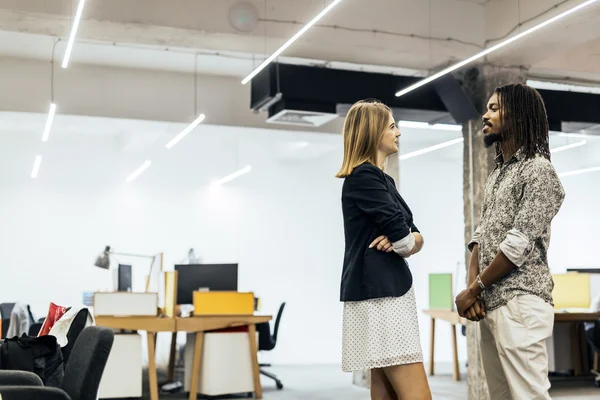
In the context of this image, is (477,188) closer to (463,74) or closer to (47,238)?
(463,74)

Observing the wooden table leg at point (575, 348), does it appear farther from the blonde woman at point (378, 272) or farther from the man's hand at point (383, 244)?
the man's hand at point (383, 244)

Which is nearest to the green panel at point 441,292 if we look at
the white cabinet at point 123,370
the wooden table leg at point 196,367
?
the wooden table leg at point 196,367

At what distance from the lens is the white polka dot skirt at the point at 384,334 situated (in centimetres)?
213

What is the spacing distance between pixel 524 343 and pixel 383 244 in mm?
490

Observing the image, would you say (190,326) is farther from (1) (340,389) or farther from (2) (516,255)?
(2) (516,255)

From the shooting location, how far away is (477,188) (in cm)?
645

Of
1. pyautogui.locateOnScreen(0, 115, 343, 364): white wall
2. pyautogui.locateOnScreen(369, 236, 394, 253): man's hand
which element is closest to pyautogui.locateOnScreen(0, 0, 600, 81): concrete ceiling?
pyautogui.locateOnScreen(0, 115, 343, 364): white wall

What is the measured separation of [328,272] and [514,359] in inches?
351

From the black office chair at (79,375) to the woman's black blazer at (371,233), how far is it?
4.16ft

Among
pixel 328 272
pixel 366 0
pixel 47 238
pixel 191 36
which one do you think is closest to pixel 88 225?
pixel 47 238

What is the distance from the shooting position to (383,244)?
2148 millimetres

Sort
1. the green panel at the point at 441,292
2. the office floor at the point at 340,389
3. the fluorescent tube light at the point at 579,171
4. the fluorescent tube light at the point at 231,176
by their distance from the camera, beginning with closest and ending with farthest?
1. the office floor at the point at 340,389
2. the green panel at the point at 441,292
3. the fluorescent tube light at the point at 231,176
4. the fluorescent tube light at the point at 579,171

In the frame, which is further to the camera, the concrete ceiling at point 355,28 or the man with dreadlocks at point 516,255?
the concrete ceiling at point 355,28

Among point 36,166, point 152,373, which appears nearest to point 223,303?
point 152,373
